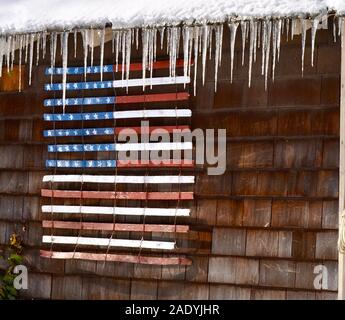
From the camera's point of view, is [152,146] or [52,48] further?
[152,146]

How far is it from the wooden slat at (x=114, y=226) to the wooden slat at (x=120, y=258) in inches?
9.7

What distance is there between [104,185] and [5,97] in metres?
1.57

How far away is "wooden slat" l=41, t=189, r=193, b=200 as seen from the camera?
735 centimetres

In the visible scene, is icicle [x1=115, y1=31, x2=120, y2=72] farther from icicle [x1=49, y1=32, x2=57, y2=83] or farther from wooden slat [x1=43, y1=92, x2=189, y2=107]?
icicle [x1=49, y1=32, x2=57, y2=83]

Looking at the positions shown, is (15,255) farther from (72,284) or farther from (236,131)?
(236,131)

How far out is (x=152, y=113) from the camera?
7.45 metres

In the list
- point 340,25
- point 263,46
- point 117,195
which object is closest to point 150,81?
point 117,195

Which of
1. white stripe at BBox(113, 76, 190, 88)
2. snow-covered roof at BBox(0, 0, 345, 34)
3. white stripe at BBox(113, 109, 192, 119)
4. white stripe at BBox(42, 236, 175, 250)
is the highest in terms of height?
snow-covered roof at BBox(0, 0, 345, 34)

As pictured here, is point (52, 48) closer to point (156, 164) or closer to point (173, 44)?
point (173, 44)

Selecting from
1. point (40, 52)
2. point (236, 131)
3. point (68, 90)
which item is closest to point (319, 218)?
point (236, 131)

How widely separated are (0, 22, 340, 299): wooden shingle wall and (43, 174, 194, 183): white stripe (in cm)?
18

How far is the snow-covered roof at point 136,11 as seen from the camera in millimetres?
6055

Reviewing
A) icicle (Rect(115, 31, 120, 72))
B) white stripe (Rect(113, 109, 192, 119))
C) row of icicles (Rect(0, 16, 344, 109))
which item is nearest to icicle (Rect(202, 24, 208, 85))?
row of icicles (Rect(0, 16, 344, 109))

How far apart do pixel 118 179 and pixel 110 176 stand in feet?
0.31
